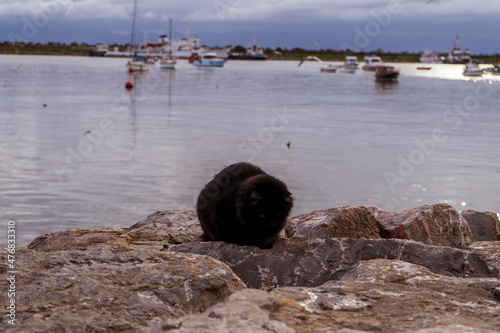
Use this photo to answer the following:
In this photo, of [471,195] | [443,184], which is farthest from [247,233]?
[443,184]

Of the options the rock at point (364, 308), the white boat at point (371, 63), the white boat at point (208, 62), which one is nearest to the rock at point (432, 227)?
the rock at point (364, 308)

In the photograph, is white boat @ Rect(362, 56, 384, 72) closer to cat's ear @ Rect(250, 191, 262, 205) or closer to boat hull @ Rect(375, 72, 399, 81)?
boat hull @ Rect(375, 72, 399, 81)

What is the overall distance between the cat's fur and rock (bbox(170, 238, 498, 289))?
0.82ft

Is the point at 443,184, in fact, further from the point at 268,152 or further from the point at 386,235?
the point at 386,235

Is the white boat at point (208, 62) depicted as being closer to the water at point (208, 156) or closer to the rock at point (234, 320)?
the water at point (208, 156)

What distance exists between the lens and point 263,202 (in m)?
5.30

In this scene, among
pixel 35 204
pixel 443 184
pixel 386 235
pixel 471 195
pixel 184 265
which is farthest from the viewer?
pixel 443 184

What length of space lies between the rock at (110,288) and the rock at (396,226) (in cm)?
271

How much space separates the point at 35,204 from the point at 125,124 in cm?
1609

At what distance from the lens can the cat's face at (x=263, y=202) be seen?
17.4 ft

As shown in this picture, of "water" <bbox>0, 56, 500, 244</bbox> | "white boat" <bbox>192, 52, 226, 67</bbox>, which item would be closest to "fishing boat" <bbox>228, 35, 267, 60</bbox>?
"white boat" <bbox>192, 52, 226, 67</bbox>

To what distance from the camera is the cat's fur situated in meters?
5.31

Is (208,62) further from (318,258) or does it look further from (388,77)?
(318,258)

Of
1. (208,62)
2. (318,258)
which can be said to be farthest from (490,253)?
(208,62)
